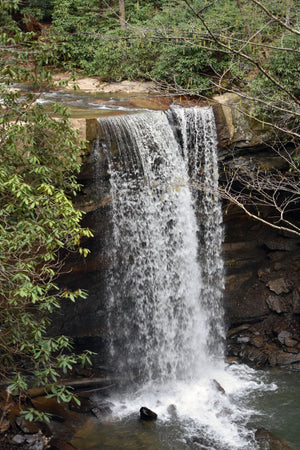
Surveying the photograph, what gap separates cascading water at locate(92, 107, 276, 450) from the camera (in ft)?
30.2

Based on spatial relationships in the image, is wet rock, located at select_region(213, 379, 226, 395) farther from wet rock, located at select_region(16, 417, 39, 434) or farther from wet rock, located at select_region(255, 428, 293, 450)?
wet rock, located at select_region(16, 417, 39, 434)

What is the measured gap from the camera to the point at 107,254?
952 cm

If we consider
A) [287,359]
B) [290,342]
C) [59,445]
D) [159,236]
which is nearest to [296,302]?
[290,342]

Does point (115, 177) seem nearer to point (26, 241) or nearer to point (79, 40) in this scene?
point (26, 241)

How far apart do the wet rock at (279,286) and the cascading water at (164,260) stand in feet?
6.83

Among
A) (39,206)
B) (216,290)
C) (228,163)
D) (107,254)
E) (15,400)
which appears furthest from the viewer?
(216,290)

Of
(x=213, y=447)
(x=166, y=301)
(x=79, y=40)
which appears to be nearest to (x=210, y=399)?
(x=213, y=447)

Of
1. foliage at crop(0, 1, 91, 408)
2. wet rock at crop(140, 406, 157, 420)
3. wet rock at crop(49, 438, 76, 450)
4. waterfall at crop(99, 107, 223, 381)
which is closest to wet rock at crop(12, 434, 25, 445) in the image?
wet rock at crop(49, 438, 76, 450)

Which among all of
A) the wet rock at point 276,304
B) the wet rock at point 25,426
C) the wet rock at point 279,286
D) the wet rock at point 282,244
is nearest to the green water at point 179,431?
the wet rock at point 25,426

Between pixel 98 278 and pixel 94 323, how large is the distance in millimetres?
1074

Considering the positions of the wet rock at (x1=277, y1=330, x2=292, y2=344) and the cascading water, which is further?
the wet rock at (x1=277, y1=330, x2=292, y2=344)

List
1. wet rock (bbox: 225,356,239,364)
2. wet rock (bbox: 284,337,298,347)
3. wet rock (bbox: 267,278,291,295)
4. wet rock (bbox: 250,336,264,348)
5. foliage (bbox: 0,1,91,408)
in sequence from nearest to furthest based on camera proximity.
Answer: foliage (bbox: 0,1,91,408) → wet rock (bbox: 225,356,239,364) → wet rock (bbox: 284,337,298,347) → wet rock (bbox: 250,336,264,348) → wet rock (bbox: 267,278,291,295)

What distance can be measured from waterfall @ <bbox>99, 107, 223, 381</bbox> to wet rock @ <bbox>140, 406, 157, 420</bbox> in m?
1.52

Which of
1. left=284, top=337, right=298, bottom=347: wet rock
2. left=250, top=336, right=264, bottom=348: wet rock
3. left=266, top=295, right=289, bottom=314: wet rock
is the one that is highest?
left=266, top=295, right=289, bottom=314: wet rock
